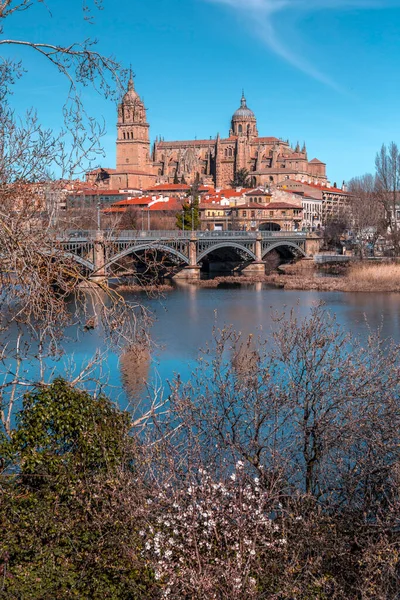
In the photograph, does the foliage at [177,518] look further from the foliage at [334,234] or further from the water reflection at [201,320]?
the foliage at [334,234]

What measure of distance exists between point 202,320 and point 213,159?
232 feet

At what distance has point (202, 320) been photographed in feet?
72.5

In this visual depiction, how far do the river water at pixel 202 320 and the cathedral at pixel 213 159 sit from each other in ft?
157

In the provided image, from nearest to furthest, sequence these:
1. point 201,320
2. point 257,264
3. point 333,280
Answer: point 201,320 < point 333,280 < point 257,264

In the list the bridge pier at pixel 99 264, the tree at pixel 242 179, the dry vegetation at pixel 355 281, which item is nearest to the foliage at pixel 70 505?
the bridge pier at pixel 99 264

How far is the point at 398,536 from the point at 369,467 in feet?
3.44

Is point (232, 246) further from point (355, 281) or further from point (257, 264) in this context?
point (355, 281)

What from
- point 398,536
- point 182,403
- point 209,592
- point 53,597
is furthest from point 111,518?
point 398,536

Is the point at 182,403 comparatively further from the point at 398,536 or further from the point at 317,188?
the point at 317,188

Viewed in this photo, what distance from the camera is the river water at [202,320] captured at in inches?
553

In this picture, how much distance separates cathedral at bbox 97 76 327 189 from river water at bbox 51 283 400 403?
4794 centimetres

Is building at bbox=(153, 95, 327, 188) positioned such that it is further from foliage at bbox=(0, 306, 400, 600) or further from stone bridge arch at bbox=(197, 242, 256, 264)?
foliage at bbox=(0, 306, 400, 600)

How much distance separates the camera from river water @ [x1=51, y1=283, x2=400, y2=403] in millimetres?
14039

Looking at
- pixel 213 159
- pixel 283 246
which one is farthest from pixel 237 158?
pixel 283 246
